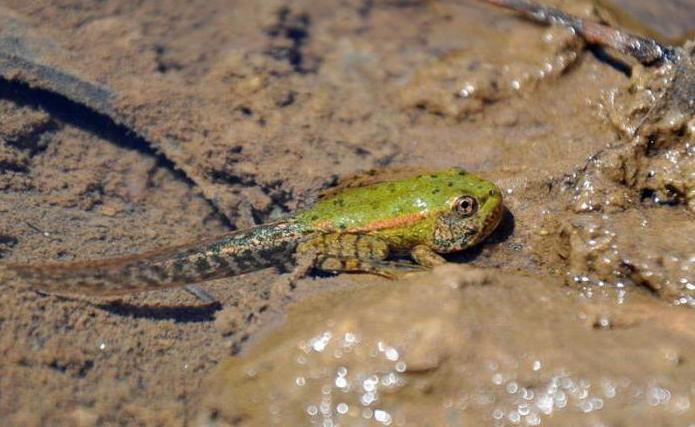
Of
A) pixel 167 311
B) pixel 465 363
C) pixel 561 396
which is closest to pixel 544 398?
pixel 561 396

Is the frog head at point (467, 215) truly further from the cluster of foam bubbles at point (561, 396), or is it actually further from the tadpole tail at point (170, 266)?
the cluster of foam bubbles at point (561, 396)

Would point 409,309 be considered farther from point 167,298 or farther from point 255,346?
point 167,298

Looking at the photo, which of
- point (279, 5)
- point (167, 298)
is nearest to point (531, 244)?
point (167, 298)

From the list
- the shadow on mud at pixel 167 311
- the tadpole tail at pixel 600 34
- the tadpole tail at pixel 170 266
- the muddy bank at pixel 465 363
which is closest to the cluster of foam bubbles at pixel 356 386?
the muddy bank at pixel 465 363

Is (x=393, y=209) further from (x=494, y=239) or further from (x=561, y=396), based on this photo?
(x=561, y=396)

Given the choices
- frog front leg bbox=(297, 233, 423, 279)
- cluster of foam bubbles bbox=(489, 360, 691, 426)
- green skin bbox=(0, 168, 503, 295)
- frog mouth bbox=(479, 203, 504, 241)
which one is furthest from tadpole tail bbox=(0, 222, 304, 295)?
cluster of foam bubbles bbox=(489, 360, 691, 426)

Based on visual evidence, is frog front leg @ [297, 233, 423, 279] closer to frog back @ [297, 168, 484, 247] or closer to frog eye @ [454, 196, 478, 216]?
frog back @ [297, 168, 484, 247]
